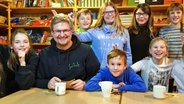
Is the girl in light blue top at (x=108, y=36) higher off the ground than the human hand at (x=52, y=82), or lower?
higher

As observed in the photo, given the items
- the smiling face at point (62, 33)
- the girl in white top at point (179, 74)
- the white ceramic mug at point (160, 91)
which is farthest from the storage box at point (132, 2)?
the white ceramic mug at point (160, 91)

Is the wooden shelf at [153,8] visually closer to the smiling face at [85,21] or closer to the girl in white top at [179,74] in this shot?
the smiling face at [85,21]

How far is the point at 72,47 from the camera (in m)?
1.93

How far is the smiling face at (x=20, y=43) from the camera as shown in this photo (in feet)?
6.11

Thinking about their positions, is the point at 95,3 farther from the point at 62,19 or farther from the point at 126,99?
the point at 126,99

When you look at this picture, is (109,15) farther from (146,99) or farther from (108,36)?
(146,99)

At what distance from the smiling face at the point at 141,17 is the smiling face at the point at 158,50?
1.50ft

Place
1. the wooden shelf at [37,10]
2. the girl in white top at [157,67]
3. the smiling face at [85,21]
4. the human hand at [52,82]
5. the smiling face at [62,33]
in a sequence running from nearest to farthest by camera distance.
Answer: the human hand at [52,82]
the smiling face at [62,33]
the girl in white top at [157,67]
the smiling face at [85,21]
the wooden shelf at [37,10]

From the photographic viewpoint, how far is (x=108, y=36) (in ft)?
8.39

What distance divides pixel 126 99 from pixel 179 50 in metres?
1.53

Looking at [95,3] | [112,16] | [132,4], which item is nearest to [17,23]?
[95,3]

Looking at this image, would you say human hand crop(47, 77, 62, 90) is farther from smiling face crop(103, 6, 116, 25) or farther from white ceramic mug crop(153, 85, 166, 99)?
smiling face crop(103, 6, 116, 25)

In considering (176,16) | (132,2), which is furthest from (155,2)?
(176,16)

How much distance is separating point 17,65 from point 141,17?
1.55 meters
